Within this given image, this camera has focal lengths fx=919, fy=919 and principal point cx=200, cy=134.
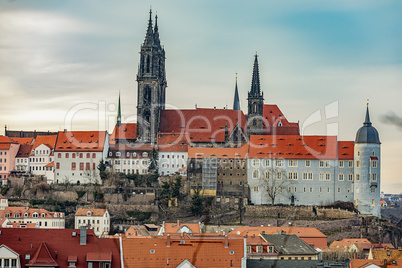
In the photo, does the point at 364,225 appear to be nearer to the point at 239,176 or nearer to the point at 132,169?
the point at 239,176

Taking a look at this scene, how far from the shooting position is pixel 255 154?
111m

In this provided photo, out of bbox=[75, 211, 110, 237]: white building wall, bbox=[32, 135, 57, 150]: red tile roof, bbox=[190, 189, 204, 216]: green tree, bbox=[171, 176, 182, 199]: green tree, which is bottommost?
bbox=[75, 211, 110, 237]: white building wall

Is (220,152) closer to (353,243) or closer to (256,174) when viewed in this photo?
(256,174)

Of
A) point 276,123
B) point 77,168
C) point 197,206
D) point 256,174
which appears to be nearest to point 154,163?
point 77,168

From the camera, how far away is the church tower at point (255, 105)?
122m

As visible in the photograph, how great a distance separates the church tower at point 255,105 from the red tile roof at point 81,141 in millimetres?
19695

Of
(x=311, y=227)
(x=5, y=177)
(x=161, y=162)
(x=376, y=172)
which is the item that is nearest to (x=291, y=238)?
(x=311, y=227)

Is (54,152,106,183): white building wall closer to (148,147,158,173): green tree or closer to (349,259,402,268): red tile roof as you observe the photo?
(148,147,158,173): green tree

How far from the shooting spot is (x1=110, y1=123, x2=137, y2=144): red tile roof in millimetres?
121938

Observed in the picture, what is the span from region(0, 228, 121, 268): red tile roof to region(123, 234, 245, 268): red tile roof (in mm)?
1097

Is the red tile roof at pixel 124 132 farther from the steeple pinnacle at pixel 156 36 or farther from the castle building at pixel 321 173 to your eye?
the castle building at pixel 321 173

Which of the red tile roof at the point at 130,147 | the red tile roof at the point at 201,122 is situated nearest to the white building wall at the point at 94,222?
the red tile roof at the point at 130,147

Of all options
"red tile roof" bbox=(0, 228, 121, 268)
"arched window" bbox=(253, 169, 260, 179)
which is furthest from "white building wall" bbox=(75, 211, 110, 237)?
"red tile roof" bbox=(0, 228, 121, 268)

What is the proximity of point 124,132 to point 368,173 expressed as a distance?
113 feet
